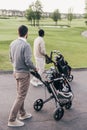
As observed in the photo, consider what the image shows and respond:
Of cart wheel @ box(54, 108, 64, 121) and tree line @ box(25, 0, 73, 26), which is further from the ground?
cart wheel @ box(54, 108, 64, 121)

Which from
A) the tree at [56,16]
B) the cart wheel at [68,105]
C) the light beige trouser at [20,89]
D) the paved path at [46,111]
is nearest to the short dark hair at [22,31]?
the light beige trouser at [20,89]

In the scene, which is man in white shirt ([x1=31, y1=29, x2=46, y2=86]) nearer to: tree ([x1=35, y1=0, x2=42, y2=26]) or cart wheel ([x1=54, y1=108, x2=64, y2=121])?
cart wheel ([x1=54, y1=108, x2=64, y2=121])

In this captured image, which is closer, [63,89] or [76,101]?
[63,89]

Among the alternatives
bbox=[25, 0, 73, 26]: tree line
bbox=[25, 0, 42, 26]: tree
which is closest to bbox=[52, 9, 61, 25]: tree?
bbox=[25, 0, 73, 26]: tree line

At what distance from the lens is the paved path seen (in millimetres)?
7520

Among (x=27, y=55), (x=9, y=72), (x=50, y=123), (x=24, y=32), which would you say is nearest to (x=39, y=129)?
(x=50, y=123)

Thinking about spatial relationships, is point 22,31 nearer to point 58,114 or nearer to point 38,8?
point 58,114

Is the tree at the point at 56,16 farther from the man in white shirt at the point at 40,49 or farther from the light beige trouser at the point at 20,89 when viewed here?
the light beige trouser at the point at 20,89

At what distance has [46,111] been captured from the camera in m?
8.51

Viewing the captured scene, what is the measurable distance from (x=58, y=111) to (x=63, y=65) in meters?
3.02

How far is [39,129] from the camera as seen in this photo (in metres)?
7.34

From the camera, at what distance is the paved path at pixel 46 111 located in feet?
24.7

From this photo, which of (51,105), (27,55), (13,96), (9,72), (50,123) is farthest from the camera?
(9,72)

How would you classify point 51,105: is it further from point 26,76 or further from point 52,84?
point 26,76
